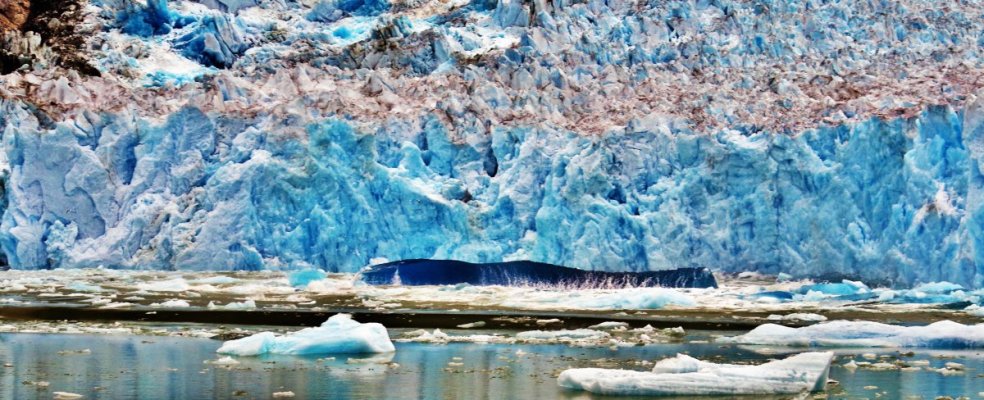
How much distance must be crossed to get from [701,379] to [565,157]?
1390cm

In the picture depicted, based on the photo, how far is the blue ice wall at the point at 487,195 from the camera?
21516 millimetres

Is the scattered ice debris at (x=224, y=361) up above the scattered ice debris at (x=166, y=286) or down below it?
below

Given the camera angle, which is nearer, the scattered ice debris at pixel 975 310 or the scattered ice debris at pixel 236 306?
the scattered ice debris at pixel 975 310

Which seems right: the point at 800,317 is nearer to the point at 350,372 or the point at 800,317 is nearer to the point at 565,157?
the point at 350,372

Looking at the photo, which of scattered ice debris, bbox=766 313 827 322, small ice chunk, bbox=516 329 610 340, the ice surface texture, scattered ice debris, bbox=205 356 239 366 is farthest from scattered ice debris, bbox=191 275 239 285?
scattered ice debris, bbox=205 356 239 366

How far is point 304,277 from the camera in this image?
852 inches

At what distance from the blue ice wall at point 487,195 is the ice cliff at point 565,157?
0.04 m

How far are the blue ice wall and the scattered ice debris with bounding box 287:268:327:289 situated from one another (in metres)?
2.09

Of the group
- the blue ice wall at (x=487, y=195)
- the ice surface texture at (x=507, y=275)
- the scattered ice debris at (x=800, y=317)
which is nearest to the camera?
the scattered ice debris at (x=800, y=317)

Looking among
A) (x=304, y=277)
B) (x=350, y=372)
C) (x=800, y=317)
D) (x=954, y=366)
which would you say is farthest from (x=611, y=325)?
(x=304, y=277)

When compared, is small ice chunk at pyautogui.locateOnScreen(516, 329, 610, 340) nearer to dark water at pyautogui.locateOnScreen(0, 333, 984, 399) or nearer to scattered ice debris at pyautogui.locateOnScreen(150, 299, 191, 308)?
dark water at pyautogui.locateOnScreen(0, 333, 984, 399)

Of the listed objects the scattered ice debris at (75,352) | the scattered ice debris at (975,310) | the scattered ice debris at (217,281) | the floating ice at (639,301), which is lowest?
the scattered ice debris at (75,352)

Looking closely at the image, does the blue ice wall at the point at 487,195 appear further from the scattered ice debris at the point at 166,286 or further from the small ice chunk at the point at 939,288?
the scattered ice debris at the point at 166,286

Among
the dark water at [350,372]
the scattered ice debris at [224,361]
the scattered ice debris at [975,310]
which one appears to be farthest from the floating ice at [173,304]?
the scattered ice debris at [975,310]
